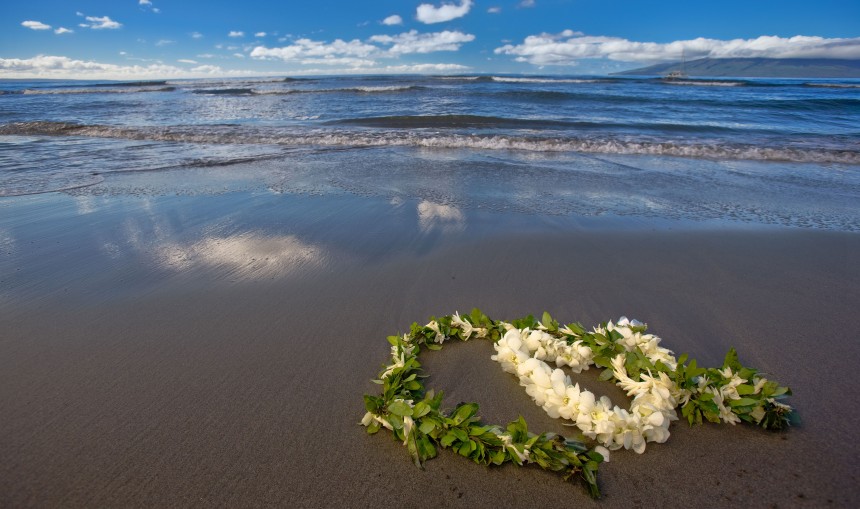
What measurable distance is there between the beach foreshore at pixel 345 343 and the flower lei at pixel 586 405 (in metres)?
0.09

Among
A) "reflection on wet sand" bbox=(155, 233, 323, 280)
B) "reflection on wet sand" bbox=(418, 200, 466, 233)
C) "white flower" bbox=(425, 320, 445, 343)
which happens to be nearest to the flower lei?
"white flower" bbox=(425, 320, 445, 343)

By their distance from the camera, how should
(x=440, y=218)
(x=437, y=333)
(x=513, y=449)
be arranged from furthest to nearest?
1. (x=440, y=218)
2. (x=437, y=333)
3. (x=513, y=449)

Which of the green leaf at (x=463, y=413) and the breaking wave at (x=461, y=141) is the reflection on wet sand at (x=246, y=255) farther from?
the breaking wave at (x=461, y=141)

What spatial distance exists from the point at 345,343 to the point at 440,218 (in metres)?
2.86

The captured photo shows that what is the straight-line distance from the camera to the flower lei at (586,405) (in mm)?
1767

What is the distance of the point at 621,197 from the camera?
6270mm

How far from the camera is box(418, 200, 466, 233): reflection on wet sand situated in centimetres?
504

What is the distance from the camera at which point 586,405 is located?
6.15ft

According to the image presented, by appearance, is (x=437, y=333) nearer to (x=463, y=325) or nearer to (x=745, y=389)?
(x=463, y=325)

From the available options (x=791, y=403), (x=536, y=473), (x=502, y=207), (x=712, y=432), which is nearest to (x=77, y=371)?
(x=536, y=473)

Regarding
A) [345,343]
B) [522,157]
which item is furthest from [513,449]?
[522,157]

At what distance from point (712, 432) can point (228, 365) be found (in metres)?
2.62

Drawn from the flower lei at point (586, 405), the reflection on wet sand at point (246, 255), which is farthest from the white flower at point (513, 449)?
the reflection on wet sand at point (246, 255)

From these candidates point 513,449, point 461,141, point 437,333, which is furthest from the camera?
point 461,141
